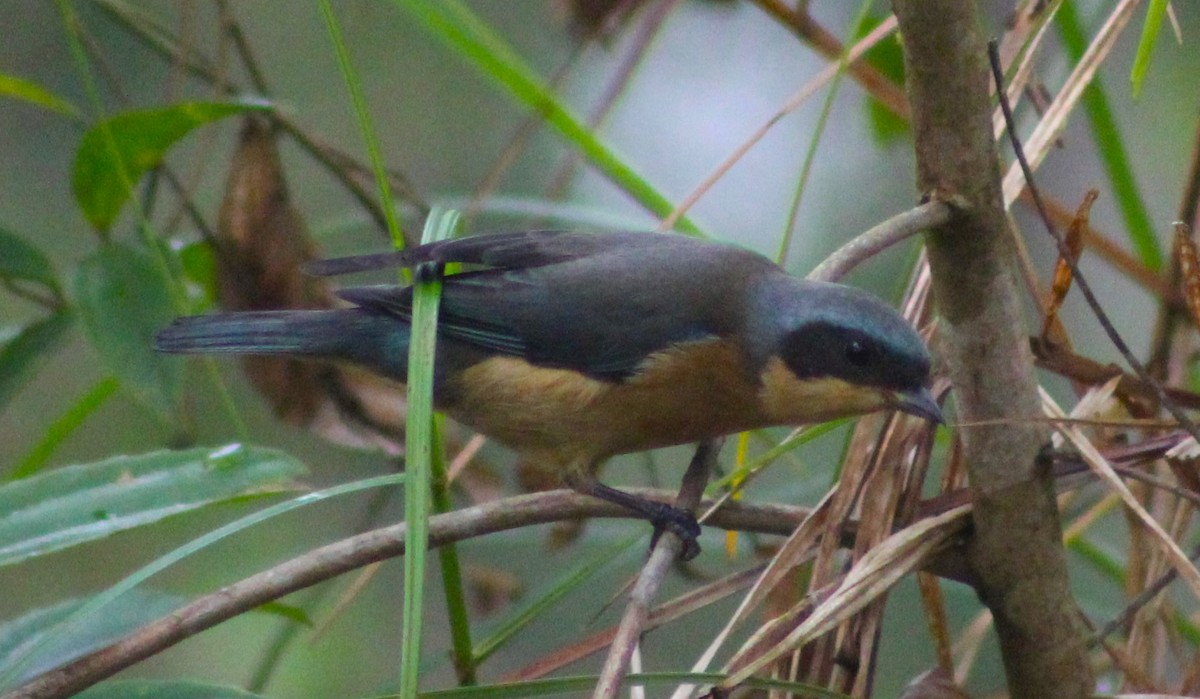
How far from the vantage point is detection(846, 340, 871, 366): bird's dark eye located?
2.28 m

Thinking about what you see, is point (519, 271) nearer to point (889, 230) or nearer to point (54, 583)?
point (889, 230)

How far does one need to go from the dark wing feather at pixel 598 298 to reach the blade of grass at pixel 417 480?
2.97 feet

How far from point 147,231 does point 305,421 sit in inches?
44.3

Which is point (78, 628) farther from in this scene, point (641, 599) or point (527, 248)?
point (527, 248)

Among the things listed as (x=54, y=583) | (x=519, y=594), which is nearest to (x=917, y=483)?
(x=519, y=594)

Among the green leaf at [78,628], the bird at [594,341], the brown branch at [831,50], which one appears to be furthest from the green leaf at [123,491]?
the brown branch at [831,50]

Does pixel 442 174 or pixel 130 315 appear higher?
pixel 442 174

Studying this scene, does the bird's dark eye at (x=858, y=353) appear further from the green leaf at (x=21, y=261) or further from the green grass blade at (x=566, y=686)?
the green leaf at (x=21, y=261)

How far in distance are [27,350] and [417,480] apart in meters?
1.65

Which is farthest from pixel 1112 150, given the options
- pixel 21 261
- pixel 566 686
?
pixel 21 261

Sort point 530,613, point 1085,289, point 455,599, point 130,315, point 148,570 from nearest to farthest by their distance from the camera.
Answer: point 148,570
point 1085,289
point 530,613
point 455,599
point 130,315

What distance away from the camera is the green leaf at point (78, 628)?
1773 millimetres

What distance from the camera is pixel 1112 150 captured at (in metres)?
2.66

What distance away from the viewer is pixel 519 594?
138 inches
